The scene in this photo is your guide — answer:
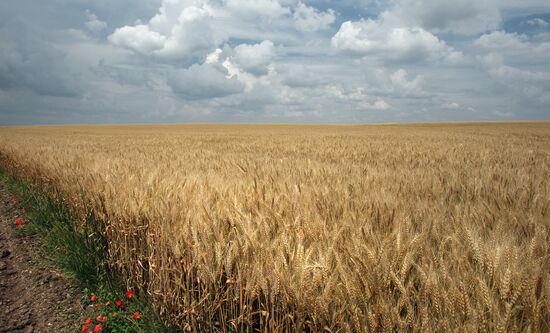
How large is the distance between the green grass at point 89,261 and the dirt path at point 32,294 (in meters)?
0.11

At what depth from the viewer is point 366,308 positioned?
1.16 m

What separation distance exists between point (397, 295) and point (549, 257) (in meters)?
0.63

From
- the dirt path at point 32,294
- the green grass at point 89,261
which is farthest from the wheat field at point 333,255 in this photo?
the dirt path at point 32,294

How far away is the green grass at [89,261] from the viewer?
2.42 meters

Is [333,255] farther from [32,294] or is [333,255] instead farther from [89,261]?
[32,294]

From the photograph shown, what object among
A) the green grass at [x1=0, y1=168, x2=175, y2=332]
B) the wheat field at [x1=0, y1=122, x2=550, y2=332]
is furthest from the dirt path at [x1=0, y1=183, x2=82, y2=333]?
the wheat field at [x1=0, y1=122, x2=550, y2=332]

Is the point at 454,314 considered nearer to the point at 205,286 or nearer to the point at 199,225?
the point at 205,286

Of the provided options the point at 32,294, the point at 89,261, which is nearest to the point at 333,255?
the point at 89,261

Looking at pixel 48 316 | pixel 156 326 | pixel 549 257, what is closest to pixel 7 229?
pixel 48 316

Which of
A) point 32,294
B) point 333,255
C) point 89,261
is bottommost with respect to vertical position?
point 32,294

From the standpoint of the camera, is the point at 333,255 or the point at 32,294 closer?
the point at 333,255

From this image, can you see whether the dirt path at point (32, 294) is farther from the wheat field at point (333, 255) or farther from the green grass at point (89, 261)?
the wheat field at point (333, 255)

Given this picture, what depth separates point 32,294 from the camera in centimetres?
311

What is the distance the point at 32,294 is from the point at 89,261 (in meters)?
0.56
